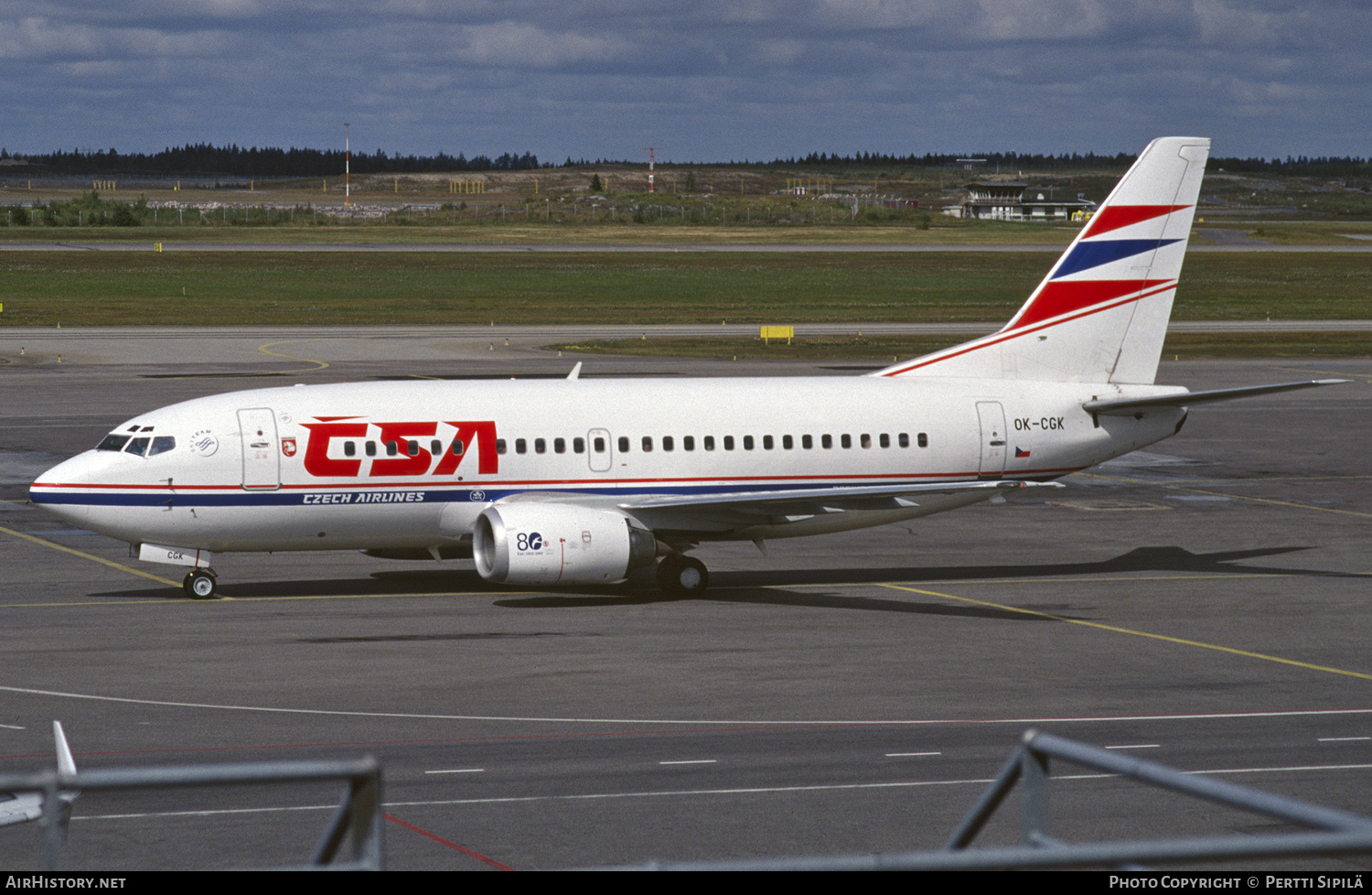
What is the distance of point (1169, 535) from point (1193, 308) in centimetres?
8289

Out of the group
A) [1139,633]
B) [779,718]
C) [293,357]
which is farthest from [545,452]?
[293,357]

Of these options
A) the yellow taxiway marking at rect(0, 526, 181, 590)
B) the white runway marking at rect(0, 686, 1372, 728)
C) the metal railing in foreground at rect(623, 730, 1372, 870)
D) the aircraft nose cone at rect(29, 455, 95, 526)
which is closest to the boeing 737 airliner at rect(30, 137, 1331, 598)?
the aircraft nose cone at rect(29, 455, 95, 526)

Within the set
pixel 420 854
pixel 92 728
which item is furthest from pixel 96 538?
pixel 420 854

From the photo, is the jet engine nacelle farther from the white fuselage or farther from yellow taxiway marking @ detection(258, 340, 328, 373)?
yellow taxiway marking @ detection(258, 340, 328, 373)

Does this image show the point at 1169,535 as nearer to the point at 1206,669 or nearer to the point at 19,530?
the point at 1206,669

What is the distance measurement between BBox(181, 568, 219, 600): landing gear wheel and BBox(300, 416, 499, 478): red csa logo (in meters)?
3.19

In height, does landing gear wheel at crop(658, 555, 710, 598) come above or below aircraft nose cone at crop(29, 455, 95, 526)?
below

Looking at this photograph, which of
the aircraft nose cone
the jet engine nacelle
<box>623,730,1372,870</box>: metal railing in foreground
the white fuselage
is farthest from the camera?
the white fuselage

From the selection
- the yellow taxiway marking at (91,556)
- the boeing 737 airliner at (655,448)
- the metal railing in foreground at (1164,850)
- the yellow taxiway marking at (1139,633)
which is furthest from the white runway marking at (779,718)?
the metal railing in foreground at (1164,850)

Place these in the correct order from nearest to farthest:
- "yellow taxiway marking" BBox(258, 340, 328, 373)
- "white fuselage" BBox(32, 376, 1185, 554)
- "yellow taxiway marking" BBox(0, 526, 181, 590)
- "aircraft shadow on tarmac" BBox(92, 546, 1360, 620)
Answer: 1. "white fuselage" BBox(32, 376, 1185, 554)
2. "aircraft shadow on tarmac" BBox(92, 546, 1360, 620)
3. "yellow taxiway marking" BBox(0, 526, 181, 590)
4. "yellow taxiway marking" BBox(258, 340, 328, 373)

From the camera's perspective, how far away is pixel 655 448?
1353 inches

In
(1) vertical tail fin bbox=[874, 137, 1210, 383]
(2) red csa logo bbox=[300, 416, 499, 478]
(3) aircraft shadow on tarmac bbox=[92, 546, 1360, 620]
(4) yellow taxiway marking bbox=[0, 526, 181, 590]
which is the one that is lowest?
(4) yellow taxiway marking bbox=[0, 526, 181, 590]

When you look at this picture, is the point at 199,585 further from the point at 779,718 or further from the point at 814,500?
the point at 779,718

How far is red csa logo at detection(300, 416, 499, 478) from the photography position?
32.6m
